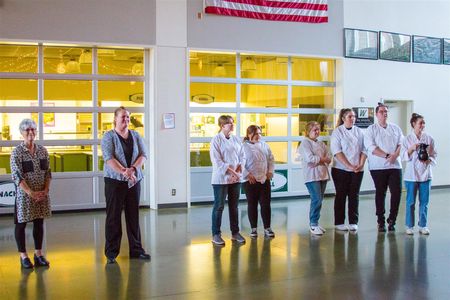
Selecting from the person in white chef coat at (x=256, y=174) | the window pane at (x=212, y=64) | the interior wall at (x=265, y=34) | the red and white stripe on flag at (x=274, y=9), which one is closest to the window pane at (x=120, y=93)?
the window pane at (x=212, y=64)

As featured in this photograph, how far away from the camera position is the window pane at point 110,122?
1173cm

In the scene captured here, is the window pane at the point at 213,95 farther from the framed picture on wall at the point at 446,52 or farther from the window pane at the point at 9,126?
the framed picture on wall at the point at 446,52

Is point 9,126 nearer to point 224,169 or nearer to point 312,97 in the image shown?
point 224,169

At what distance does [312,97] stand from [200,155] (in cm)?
316

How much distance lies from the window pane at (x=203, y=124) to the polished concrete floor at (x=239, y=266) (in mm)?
2944

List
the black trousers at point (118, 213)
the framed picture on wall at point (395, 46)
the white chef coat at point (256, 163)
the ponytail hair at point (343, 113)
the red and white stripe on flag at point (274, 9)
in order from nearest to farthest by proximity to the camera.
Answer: the black trousers at point (118, 213)
the white chef coat at point (256, 163)
the ponytail hair at point (343, 113)
the red and white stripe on flag at point (274, 9)
the framed picture on wall at point (395, 46)

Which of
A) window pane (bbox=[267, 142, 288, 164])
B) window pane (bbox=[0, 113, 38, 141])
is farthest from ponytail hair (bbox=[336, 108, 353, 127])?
window pane (bbox=[0, 113, 38, 141])

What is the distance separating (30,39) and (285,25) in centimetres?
536

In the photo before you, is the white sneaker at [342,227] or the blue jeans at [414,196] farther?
the white sneaker at [342,227]

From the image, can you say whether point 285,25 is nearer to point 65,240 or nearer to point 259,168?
point 259,168

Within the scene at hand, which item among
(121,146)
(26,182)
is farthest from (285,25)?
(26,182)

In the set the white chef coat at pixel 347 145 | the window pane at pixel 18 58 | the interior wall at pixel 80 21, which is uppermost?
the interior wall at pixel 80 21

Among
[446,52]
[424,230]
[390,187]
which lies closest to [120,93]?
[390,187]

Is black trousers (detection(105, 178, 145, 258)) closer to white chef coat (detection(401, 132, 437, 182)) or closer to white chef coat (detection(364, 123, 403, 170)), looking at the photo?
white chef coat (detection(364, 123, 403, 170))
